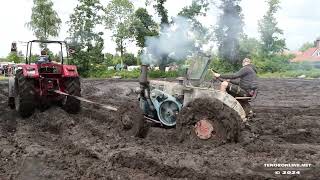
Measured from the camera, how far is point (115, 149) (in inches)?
338

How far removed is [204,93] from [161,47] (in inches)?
116

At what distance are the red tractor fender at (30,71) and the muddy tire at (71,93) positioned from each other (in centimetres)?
96

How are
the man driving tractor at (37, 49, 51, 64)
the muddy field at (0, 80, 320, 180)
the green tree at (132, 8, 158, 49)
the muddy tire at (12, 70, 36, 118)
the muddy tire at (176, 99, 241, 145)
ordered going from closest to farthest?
the muddy field at (0, 80, 320, 180) < the muddy tire at (176, 99, 241, 145) < the muddy tire at (12, 70, 36, 118) < the man driving tractor at (37, 49, 51, 64) < the green tree at (132, 8, 158, 49)

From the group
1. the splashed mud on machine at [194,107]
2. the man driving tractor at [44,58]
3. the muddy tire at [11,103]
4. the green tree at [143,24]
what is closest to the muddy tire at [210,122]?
the splashed mud on machine at [194,107]

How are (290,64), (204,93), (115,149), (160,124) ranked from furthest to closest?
(290,64) < (160,124) < (204,93) < (115,149)

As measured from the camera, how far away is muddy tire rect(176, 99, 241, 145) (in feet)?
28.7

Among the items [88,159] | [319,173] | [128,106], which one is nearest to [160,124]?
[128,106]

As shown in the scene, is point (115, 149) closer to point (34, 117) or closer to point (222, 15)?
point (34, 117)

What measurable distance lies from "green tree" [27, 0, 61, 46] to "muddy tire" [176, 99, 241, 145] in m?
45.7

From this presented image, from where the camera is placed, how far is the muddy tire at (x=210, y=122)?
8.76 metres

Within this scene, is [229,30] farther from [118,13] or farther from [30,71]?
[30,71]

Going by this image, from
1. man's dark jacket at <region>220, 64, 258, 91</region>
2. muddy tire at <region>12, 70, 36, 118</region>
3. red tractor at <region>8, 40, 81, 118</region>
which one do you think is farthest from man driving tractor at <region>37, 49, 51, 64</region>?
man's dark jacket at <region>220, 64, 258, 91</region>

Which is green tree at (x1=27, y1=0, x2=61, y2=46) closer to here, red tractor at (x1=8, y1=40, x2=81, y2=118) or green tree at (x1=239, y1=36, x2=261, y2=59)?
green tree at (x1=239, y1=36, x2=261, y2=59)

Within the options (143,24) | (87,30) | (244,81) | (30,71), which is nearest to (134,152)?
(244,81)
